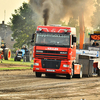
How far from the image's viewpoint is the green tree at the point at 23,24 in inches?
3076

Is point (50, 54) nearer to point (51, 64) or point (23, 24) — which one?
point (51, 64)

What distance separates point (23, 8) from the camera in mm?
79812

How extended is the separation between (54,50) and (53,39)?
2.40 ft

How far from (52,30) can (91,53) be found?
1214 cm

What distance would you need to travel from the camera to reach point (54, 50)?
66.4 ft

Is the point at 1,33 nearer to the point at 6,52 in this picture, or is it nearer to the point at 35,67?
the point at 6,52

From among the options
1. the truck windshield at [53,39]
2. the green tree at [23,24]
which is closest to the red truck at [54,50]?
the truck windshield at [53,39]

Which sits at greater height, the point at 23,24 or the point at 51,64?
the point at 23,24

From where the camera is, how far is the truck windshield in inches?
802

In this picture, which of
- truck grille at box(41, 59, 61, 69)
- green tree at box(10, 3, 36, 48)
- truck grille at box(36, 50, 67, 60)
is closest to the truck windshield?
truck grille at box(36, 50, 67, 60)

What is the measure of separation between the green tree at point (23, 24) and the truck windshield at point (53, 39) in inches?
2246

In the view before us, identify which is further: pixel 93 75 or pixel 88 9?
pixel 88 9

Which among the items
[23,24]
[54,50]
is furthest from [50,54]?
[23,24]

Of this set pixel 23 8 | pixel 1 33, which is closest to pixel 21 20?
pixel 23 8
